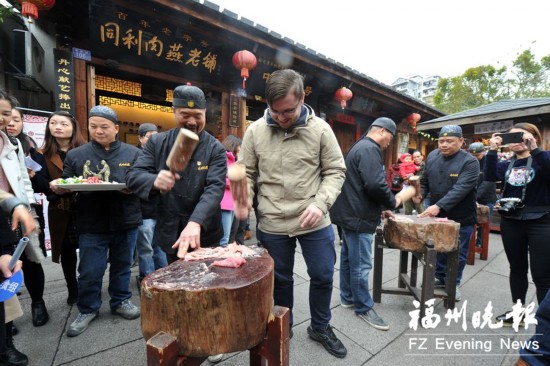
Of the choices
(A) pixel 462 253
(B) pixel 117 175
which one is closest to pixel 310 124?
(B) pixel 117 175

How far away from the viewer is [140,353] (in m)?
2.42

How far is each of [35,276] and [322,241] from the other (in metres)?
2.89

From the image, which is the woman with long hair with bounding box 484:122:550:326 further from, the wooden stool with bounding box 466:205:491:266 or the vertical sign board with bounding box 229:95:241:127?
the vertical sign board with bounding box 229:95:241:127

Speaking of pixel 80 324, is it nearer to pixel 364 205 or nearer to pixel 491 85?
pixel 364 205

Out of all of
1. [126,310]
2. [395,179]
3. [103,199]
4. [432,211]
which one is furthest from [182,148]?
[395,179]

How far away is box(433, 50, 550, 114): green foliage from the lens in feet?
77.5

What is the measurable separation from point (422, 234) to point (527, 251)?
3.26 feet

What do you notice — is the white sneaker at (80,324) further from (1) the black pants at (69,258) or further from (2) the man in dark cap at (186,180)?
(2) the man in dark cap at (186,180)

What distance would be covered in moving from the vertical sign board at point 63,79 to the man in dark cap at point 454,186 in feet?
18.1

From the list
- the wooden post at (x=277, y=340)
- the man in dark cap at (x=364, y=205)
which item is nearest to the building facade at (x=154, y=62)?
the man in dark cap at (x=364, y=205)

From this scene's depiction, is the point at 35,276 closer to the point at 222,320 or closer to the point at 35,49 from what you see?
the point at 222,320

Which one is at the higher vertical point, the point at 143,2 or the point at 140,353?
the point at 143,2

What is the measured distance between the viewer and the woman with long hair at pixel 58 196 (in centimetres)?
291

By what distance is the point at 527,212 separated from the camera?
2.66m
